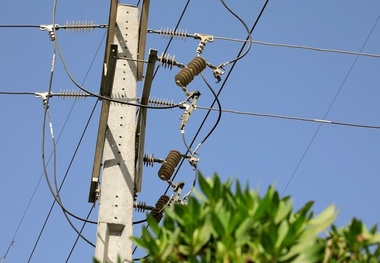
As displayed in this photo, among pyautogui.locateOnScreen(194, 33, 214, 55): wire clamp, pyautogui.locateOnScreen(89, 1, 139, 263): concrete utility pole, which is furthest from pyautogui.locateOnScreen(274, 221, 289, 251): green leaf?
pyautogui.locateOnScreen(194, 33, 214, 55): wire clamp

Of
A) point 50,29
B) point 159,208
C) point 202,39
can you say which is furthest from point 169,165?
point 50,29

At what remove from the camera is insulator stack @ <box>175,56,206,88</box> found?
372 inches

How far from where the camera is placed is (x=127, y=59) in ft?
30.3

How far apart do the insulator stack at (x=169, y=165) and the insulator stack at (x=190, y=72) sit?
27.4 inches

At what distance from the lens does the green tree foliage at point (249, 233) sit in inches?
158

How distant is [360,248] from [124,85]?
16.9 feet

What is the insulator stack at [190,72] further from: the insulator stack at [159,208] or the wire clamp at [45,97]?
the wire clamp at [45,97]

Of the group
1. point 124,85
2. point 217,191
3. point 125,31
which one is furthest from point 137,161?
point 217,191

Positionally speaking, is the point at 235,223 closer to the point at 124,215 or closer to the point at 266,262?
the point at 266,262

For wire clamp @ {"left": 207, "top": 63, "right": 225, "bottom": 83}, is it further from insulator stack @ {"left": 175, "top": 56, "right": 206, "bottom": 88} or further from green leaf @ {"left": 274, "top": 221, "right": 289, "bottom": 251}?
green leaf @ {"left": 274, "top": 221, "right": 289, "bottom": 251}

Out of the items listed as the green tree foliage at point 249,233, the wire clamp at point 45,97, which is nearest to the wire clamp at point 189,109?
the wire clamp at point 45,97

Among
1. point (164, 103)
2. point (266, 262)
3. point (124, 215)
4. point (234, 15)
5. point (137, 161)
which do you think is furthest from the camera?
point (234, 15)

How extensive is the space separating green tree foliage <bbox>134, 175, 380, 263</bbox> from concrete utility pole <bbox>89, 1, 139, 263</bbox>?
381cm

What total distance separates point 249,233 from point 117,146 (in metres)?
4.82
